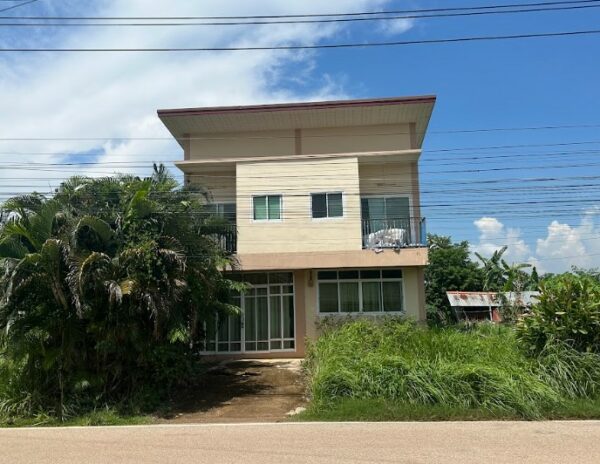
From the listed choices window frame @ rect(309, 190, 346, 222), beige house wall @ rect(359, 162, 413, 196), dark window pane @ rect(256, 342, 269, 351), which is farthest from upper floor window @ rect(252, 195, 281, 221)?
dark window pane @ rect(256, 342, 269, 351)

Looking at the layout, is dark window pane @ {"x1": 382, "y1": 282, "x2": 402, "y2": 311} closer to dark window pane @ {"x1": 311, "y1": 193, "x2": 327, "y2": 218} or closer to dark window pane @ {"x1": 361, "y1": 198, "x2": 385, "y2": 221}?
dark window pane @ {"x1": 361, "y1": 198, "x2": 385, "y2": 221}

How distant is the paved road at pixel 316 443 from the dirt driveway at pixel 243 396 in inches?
47.0

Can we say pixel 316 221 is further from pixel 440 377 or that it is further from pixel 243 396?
pixel 440 377

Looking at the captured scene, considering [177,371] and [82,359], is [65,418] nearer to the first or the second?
[82,359]

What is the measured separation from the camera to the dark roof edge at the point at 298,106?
18016 millimetres

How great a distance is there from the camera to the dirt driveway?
408 inches

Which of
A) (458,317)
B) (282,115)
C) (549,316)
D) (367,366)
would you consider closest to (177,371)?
(367,366)

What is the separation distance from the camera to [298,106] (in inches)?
725

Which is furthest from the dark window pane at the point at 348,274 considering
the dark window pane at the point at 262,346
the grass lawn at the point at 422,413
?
the grass lawn at the point at 422,413

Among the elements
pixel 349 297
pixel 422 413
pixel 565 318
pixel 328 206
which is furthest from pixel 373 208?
pixel 422 413

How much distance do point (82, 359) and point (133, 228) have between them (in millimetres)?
2775

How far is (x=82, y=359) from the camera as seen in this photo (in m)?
11.1

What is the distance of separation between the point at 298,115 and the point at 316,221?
3.62 meters

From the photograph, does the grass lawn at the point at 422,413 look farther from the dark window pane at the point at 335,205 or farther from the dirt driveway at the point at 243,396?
the dark window pane at the point at 335,205
